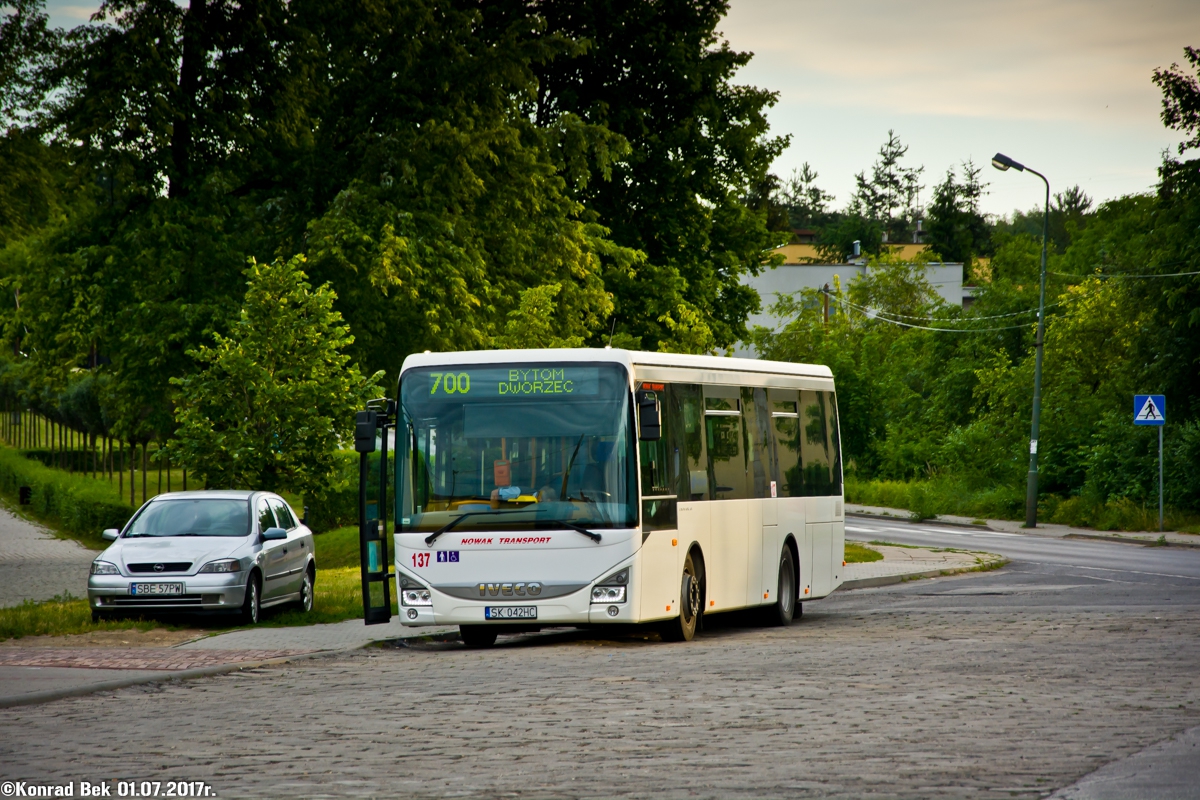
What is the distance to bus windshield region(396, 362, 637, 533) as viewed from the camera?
47.3 feet

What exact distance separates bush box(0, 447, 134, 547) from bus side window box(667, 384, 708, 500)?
19.3 meters

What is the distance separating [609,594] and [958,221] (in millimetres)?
111739

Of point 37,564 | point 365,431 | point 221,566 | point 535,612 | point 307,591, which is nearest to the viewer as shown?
point 365,431

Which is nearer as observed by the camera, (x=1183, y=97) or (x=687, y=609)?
(x=687, y=609)

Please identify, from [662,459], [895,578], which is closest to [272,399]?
[662,459]

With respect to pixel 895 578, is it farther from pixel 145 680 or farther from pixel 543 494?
pixel 145 680

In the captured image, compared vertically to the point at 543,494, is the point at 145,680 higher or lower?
lower

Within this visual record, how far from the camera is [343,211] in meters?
28.4

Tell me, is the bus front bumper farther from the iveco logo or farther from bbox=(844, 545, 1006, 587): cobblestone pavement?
bbox=(844, 545, 1006, 587): cobblestone pavement

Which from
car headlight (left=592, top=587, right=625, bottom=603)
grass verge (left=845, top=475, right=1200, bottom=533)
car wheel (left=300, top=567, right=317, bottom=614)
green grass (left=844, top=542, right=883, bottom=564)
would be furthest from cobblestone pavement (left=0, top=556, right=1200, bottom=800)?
grass verge (left=845, top=475, right=1200, bottom=533)

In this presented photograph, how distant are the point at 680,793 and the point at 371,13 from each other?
2544 cm

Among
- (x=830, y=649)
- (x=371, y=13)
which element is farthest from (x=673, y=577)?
(x=371, y=13)

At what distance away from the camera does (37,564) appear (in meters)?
28.7

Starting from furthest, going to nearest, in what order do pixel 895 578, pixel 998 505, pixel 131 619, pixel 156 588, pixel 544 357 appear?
pixel 998 505 < pixel 895 578 < pixel 131 619 < pixel 156 588 < pixel 544 357
